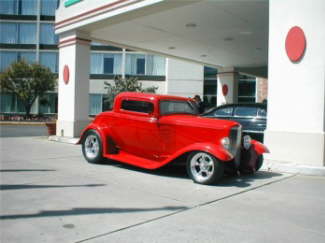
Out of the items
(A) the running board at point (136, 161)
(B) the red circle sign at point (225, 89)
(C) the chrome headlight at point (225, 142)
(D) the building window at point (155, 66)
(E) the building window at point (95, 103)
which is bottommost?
(A) the running board at point (136, 161)

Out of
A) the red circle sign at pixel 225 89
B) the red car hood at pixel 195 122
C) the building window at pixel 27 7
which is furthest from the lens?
the building window at pixel 27 7

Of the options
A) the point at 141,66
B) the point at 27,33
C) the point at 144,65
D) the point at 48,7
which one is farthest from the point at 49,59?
the point at 144,65

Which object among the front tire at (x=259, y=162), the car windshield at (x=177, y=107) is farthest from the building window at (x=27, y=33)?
the front tire at (x=259, y=162)

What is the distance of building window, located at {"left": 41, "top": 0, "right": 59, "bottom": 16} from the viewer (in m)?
34.5

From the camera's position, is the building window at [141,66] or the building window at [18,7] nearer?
the building window at [141,66]

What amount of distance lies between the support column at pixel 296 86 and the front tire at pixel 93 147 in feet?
12.6

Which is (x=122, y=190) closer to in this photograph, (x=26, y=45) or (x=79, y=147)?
(x=79, y=147)

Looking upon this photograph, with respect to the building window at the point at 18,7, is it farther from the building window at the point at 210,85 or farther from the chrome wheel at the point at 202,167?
the chrome wheel at the point at 202,167

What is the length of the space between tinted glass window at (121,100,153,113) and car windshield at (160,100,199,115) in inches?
10.6

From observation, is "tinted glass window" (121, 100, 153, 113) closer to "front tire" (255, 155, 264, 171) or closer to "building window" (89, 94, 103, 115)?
"front tire" (255, 155, 264, 171)

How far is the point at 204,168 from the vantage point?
19.6 ft

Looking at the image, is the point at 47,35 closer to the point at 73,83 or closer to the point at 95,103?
the point at 95,103

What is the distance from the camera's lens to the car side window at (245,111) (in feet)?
34.9

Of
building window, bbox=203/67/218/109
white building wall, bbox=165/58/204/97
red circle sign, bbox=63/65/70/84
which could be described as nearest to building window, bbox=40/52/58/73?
white building wall, bbox=165/58/204/97
